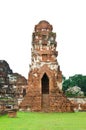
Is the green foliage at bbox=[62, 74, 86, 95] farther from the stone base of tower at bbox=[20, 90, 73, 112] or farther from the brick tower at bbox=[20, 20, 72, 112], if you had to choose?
the stone base of tower at bbox=[20, 90, 73, 112]

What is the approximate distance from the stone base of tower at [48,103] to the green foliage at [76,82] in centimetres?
3018

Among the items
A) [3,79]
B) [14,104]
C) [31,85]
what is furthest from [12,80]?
[31,85]

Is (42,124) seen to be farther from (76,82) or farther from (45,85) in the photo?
(76,82)

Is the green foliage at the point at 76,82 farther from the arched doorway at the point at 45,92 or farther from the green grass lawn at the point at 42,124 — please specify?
the green grass lawn at the point at 42,124

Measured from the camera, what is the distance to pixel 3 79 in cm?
4809

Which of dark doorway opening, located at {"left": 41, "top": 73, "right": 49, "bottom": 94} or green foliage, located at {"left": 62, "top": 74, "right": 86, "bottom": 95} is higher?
green foliage, located at {"left": 62, "top": 74, "right": 86, "bottom": 95}

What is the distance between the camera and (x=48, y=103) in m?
31.2

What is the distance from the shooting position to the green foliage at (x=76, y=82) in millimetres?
62125

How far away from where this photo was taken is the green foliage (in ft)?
204

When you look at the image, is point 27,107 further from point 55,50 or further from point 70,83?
point 70,83

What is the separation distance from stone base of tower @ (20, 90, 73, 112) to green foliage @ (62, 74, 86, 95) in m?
30.2

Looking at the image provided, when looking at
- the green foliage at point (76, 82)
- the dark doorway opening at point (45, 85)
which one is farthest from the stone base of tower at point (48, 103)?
the green foliage at point (76, 82)

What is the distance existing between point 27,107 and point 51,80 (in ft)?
9.57

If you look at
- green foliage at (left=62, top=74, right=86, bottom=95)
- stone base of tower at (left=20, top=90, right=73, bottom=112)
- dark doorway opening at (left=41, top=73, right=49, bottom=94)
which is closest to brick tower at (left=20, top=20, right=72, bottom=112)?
stone base of tower at (left=20, top=90, right=73, bottom=112)
